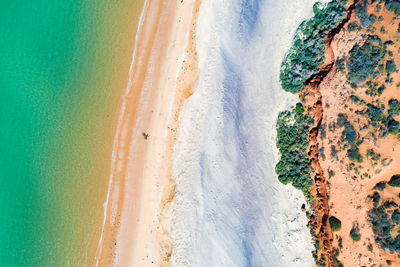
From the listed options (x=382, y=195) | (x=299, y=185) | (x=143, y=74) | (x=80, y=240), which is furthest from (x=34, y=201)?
(x=382, y=195)

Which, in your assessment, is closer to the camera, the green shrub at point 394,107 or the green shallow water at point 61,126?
the green shrub at point 394,107

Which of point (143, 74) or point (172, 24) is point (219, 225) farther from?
point (172, 24)

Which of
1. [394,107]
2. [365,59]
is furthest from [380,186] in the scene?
[365,59]

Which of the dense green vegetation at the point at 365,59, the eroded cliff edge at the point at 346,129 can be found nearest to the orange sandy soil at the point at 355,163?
the eroded cliff edge at the point at 346,129

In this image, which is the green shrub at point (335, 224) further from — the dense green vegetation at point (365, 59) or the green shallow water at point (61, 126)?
the green shallow water at point (61, 126)

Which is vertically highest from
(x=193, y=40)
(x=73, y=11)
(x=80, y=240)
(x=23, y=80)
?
(x=73, y=11)

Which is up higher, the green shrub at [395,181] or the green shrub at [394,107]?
the green shrub at [394,107]

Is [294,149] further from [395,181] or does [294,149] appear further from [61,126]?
[61,126]
